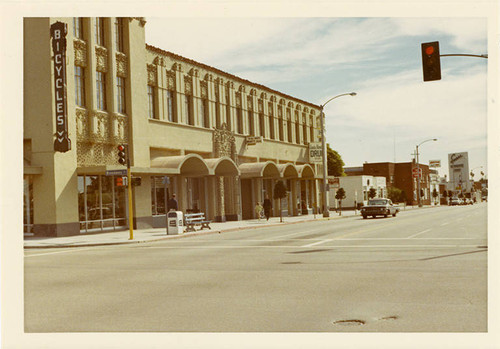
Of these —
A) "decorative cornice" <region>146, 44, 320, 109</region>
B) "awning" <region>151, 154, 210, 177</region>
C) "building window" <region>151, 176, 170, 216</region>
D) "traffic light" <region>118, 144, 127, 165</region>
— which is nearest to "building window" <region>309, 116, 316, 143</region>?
"decorative cornice" <region>146, 44, 320, 109</region>

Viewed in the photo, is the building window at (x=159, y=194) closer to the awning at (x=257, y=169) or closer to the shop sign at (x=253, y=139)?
the awning at (x=257, y=169)

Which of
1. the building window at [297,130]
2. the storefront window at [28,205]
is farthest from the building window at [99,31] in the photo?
the building window at [297,130]

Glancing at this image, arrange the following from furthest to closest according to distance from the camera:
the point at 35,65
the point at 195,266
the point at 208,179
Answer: the point at 208,179 → the point at 35,65 → the point at 195,266

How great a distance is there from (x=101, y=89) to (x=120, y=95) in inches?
66.2

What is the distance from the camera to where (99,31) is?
1289 inches

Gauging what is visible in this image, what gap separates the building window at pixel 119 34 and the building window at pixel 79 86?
3.80 m

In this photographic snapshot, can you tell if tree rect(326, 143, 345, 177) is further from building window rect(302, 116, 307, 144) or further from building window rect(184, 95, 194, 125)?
building window rect(184, 95, 194, 125)

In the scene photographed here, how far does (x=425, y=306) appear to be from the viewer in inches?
338

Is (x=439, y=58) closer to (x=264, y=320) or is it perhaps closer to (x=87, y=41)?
(x=264, y=320)

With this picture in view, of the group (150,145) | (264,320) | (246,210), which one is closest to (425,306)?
(264,320)

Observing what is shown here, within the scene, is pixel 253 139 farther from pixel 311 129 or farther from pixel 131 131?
pixel 311 129

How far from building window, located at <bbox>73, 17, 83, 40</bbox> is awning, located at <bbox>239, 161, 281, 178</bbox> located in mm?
17931

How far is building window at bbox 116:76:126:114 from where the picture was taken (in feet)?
111

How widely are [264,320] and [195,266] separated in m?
6.62
